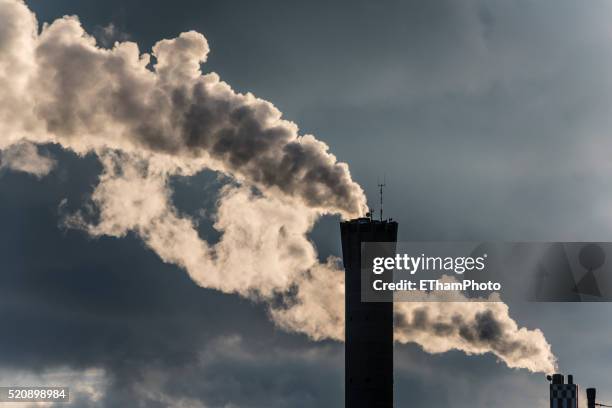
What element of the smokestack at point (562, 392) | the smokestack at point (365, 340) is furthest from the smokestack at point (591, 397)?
the smokestack at point (365, 340)

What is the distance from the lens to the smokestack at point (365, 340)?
119812 mm

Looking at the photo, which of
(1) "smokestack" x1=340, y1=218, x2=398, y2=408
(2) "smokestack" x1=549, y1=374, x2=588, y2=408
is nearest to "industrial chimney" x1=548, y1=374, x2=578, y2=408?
(2) "smokestack" x1=549, y1=374, x2=588, y2=408

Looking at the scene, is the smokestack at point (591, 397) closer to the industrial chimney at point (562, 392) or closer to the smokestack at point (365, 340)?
the industrial chimney at point (562, 392)

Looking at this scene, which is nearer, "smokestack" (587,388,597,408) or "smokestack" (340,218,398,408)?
"smokestack" (587,388,597,408)

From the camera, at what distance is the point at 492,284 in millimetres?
121062

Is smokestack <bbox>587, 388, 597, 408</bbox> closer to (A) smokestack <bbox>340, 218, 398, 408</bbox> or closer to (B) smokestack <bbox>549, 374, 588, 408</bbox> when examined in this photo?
(B) smokestack <bbox>549, 374, 588, 408</bbox>

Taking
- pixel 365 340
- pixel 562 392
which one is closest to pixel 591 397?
pixel 562 392

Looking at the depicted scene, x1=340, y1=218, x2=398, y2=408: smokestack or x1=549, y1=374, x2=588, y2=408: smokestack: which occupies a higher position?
x1=340, y1=218, x2=398, y2=408: smokestack

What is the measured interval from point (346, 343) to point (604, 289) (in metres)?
26.2

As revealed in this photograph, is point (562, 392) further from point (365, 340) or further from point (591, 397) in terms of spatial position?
point (365, 340)

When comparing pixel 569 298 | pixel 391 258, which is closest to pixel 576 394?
pixel 569 298

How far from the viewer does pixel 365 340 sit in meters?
120

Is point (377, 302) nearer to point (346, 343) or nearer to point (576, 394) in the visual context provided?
point (346, 343)

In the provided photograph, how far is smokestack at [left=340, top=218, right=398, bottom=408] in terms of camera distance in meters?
120
